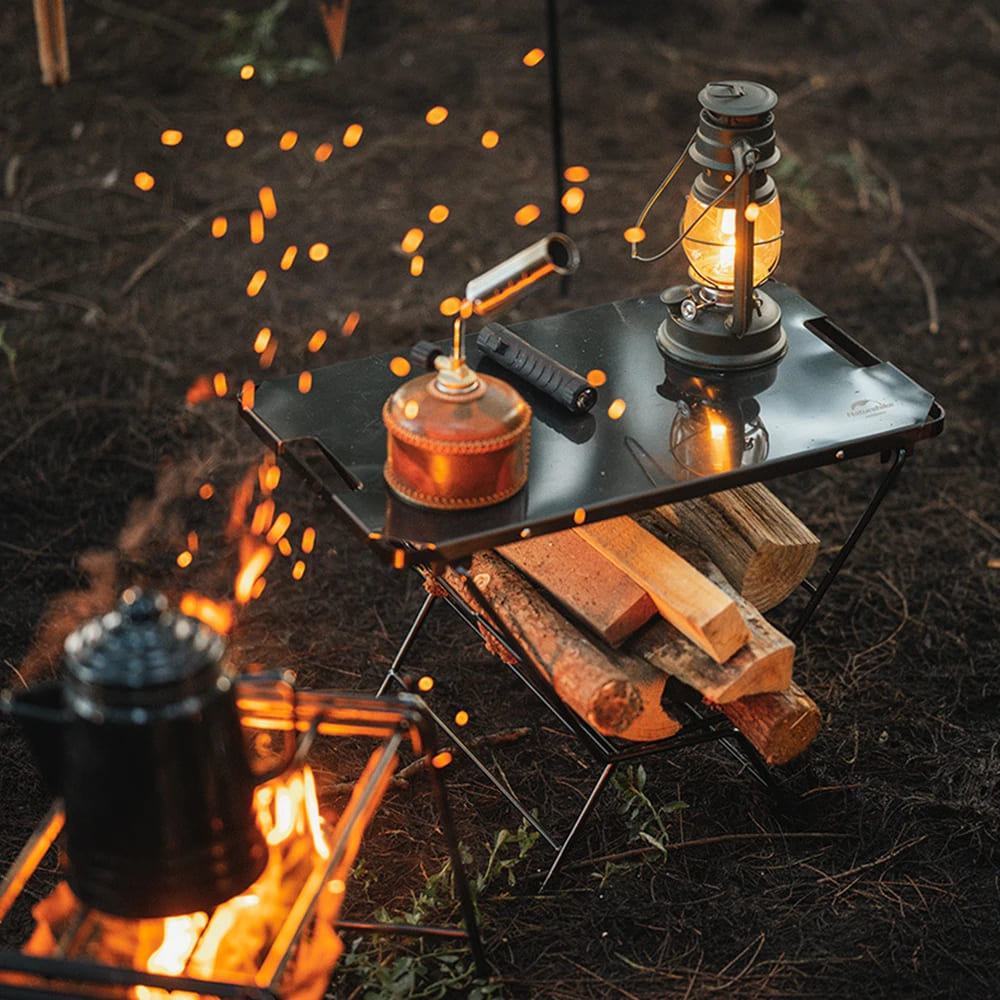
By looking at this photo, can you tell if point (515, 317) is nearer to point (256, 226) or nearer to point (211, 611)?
point (256, 226)

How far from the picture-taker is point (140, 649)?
2197mm

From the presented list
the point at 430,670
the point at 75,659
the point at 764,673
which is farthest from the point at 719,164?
the point at 75,659

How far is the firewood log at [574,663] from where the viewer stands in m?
3.01

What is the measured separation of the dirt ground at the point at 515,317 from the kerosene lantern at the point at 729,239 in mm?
1035

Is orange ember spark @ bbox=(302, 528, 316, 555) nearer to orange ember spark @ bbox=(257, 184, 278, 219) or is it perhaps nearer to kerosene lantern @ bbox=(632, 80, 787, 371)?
kerosene lantern @ bbox=(632, 80, 787, 371)

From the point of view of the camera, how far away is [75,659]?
2203 millimetres

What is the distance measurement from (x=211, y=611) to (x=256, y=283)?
6.70 feet

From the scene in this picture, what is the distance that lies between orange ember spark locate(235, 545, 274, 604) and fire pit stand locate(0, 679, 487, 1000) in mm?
1490

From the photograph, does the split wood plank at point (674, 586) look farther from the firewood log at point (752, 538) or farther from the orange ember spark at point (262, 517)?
the orange ember spark at point (262, 517)

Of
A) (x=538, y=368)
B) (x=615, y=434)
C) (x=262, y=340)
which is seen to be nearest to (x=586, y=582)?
(x=615, y=434)

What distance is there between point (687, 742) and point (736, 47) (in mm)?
5600

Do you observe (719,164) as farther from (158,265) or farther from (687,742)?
(158,265)

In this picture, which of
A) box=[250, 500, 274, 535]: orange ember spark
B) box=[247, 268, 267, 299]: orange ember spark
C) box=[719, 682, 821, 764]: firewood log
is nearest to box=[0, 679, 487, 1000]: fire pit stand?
box=[719, 682, 821, 764]: firewood log

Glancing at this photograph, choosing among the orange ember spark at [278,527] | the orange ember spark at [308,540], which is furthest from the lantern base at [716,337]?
the orange ember spark at [278,527]
